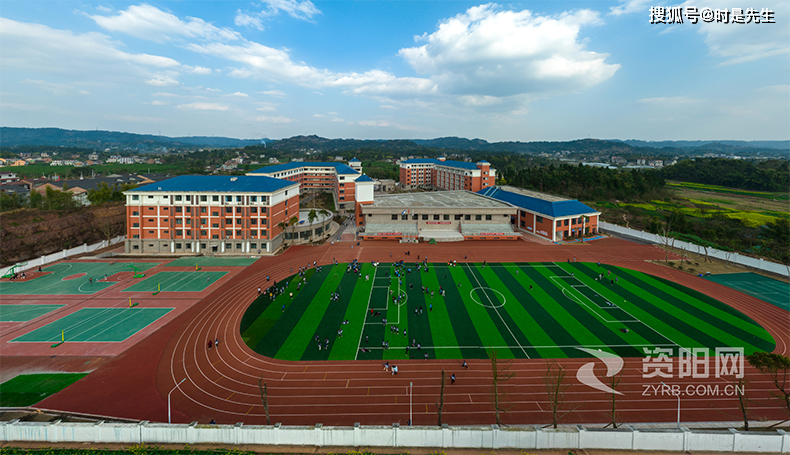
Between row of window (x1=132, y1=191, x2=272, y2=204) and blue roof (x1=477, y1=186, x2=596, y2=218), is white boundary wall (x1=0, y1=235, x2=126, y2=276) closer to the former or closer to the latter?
row of window (x1=132, y1=191, x2=272, y2=204)

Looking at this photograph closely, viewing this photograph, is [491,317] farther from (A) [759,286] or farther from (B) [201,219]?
(B) [201,219]

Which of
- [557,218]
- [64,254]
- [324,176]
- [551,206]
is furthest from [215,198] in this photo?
[324,176]

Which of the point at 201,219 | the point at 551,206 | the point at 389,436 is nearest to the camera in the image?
the point at 389,436

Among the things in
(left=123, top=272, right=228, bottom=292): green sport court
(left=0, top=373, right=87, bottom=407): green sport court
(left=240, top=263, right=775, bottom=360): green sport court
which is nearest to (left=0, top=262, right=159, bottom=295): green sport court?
(left=123, top=272, right=228, bottom=292): green sport court

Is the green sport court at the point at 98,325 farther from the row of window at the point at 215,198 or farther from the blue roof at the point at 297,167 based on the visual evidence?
the blue roof at the point at 297,167

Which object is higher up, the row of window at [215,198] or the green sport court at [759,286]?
the row of window at [215,198]

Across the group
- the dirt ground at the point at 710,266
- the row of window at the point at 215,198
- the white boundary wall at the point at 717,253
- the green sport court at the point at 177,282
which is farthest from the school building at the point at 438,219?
the green sport court at the point at 177,282
